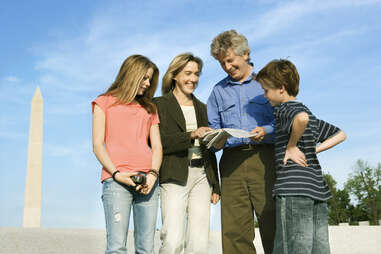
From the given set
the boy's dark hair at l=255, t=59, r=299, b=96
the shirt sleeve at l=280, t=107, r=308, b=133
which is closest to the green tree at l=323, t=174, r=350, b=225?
the boy's dark hair at l=255, t=59, r=299, b=96

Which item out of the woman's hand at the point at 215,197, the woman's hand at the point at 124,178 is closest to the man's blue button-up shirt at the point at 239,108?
the woman's hand at the point at 215,197

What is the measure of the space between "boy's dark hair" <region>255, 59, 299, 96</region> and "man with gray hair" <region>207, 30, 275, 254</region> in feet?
1.51

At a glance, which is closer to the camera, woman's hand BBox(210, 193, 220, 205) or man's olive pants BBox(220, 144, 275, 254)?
man's olive pants BBox(220, 144, 275, 254)

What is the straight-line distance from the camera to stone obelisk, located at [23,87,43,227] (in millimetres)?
18609

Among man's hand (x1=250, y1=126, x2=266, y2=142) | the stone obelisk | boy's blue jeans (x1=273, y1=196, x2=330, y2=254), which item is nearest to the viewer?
boy's blue jeans (x1=273, y1=196, x2=330, y2=254)

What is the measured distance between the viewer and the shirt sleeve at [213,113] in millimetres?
4355

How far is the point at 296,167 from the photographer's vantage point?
329cm

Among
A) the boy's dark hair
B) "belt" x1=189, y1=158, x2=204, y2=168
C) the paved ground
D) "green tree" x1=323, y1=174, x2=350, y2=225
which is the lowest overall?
"green tree" x1=323, y1=174, x2=350, y2=225

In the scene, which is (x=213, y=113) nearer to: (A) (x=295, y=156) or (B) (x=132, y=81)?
(B) (x=132, y=81)

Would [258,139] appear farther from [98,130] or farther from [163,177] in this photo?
[98,130]

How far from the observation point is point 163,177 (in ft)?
13.7

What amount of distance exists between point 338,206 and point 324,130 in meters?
40.9

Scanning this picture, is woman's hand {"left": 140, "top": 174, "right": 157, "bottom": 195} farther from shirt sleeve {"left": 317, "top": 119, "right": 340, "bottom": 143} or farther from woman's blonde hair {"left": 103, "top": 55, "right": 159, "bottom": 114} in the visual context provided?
shirt sleeve {"left": 317, "top": 119, "right": 340, "bottom": 143}

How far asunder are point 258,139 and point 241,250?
1081 mm
